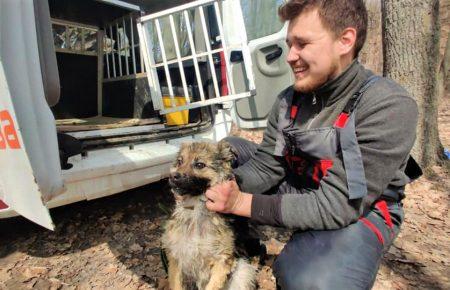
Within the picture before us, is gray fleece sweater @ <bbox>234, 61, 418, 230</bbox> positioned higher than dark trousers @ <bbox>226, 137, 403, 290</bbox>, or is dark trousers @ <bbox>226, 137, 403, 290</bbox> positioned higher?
gray fleece sweater @ <bbox>234, 61, 418, 230</bbox>

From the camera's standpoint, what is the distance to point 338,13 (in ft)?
6.36

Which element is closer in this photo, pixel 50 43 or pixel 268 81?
pixel 50 43

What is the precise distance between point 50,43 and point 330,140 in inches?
69.5

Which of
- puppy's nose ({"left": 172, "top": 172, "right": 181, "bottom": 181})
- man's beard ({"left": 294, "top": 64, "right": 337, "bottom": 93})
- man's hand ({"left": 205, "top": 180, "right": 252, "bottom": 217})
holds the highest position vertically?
man's beard ({"left": 294, "top": 64, "right": 337, "bottom": 93})

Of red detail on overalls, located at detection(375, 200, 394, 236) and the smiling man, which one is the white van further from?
red detail on overalls, located at detection(375, 200, 394, 236)

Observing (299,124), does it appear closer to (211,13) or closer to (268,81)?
(268,81)

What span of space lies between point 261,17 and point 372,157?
323cm

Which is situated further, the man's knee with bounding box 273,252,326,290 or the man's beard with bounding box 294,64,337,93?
the man's beard with bounding box 294,64,337,93

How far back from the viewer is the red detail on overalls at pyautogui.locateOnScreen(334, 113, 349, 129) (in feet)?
6.28

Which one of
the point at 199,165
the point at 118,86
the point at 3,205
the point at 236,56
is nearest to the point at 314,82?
the point at 199,165

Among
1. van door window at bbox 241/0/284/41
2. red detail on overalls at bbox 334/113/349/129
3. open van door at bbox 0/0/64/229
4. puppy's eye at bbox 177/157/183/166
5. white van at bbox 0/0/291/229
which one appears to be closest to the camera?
open van door at bbox 0/0/64/229

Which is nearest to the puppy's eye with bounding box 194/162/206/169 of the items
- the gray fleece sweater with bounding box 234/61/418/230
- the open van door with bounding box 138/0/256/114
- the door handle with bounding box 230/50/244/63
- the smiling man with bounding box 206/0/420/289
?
the smiling man with bounding box 206/0/420/289

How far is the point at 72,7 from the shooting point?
5.01 metres

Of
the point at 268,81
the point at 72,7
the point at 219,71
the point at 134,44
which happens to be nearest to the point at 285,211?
the point at 268,81
